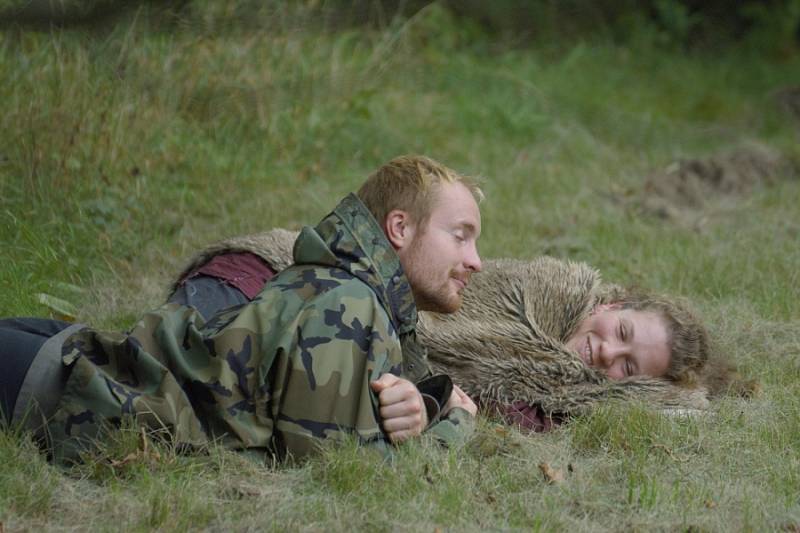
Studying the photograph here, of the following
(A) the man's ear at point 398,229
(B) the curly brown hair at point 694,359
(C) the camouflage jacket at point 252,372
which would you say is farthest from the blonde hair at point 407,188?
(B) the curly brown hair at point 694,359

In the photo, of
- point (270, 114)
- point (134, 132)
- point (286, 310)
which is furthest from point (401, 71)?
point (286, 310)

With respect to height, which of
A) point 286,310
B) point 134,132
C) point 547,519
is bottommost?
point 547,519

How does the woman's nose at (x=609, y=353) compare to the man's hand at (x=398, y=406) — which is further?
the woman's nose at (x=609, y=353)

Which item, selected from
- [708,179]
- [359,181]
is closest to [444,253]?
[359,181]

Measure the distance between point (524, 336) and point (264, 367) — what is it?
1.53 m

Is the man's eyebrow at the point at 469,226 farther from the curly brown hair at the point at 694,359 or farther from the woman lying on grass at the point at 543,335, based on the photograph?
the curly brown hair at the point at 694,359

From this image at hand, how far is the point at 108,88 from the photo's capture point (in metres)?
6.20

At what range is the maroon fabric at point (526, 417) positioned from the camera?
4176 millimetres

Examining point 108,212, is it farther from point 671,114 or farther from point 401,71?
point 671,114

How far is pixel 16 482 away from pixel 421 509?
1.24m

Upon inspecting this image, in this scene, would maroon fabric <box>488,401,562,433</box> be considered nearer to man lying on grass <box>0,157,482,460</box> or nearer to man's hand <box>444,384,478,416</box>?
man's hand <box>444,384,478,416</box>

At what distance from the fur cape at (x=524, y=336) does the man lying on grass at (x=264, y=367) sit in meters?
0.77

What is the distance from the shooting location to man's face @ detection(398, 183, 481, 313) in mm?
3787

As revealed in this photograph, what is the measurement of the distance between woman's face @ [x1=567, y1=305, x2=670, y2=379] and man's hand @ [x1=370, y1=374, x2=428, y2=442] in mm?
1334
